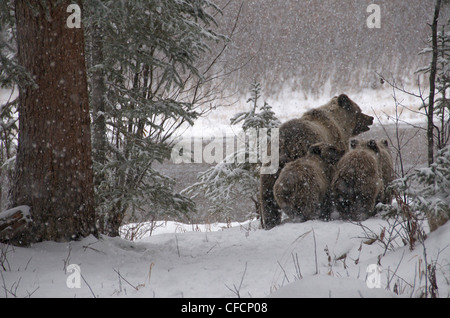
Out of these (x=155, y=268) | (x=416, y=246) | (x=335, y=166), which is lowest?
(x=155, y=268)

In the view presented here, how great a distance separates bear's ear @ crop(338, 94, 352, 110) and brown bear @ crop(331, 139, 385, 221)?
69.4 inches

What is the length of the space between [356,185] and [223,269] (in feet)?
9.80

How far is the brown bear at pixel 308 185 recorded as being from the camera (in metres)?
5.84

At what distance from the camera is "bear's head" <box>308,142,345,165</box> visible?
Answer: 6164 millimetres

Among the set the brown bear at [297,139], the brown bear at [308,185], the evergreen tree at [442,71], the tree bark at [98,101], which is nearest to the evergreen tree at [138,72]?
the tree bark at [98,101]

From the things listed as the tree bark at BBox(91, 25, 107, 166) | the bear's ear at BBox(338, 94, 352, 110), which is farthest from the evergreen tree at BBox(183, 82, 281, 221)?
the tree bark at BBox(91, 25, 107, 166)

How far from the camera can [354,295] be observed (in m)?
2.44

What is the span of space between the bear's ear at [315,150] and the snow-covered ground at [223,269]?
5.04ft

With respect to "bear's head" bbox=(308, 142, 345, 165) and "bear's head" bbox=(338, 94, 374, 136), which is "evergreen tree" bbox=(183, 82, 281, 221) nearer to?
"bear's head" bbox=(338, 94, 374, 136)

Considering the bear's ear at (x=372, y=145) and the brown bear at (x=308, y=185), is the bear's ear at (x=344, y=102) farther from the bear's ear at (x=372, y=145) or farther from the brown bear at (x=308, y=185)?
Result: the brown bear at (x=308, y=185)

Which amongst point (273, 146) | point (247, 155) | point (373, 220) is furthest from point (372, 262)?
point (247, 155)

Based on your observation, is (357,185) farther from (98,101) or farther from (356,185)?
(98,101)

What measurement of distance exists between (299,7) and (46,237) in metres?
28.1

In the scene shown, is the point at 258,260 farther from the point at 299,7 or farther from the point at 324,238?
the point at 299,7
